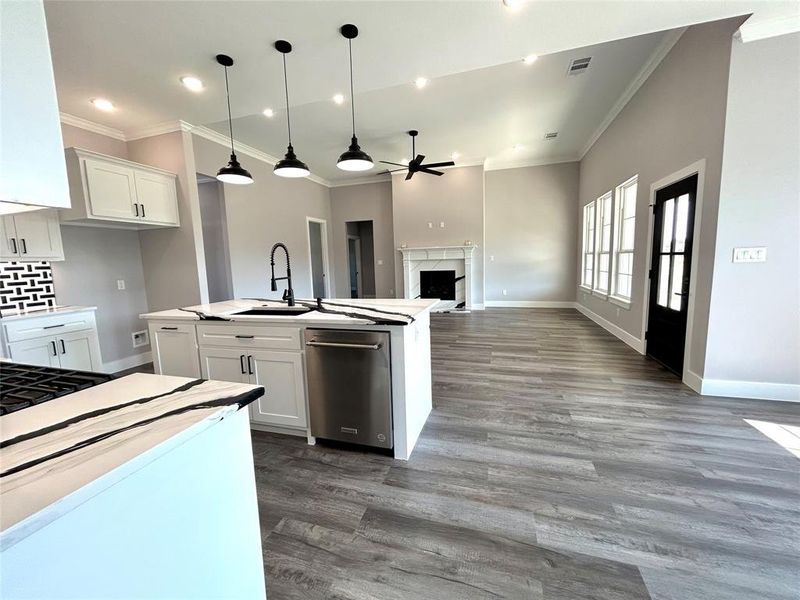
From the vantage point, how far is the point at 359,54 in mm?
2725

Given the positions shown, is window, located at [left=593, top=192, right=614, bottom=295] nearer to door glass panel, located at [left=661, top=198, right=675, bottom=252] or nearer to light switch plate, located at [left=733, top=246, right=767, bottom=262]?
door glass panel, located at [left=661, top=198, right=675, bottom=252]

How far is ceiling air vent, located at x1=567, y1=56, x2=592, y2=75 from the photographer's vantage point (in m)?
3.49

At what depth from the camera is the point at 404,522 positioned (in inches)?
62.7

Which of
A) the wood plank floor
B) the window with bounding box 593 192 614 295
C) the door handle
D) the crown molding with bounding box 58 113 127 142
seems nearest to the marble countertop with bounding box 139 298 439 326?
the door handle

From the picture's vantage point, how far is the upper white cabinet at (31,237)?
115 inches

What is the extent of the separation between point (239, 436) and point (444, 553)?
1087mm

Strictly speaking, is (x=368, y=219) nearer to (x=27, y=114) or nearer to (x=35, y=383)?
(x=35, y=383)

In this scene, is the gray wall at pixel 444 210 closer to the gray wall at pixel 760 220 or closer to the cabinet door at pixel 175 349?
the gray wall at pixel 760 220

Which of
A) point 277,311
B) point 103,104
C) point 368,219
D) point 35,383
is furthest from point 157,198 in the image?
point 368,219

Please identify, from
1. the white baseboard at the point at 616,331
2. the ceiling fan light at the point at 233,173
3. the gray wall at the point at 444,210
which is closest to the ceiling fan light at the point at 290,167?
the ceiling fan light at the point at 233,173

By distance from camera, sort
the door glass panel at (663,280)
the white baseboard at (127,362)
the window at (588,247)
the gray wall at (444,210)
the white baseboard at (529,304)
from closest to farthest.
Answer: the door glass panel at (663,280)
the white baseboard at (127,362)
the window at (588,247)
the gray wall at (444,210)
the white baseboard at (529,304)

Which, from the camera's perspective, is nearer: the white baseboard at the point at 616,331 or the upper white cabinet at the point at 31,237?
the upper white cabinet at the point at 31,237

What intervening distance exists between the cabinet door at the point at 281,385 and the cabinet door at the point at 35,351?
2.11 meters

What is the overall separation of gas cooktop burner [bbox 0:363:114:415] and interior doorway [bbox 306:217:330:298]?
6.44 m
